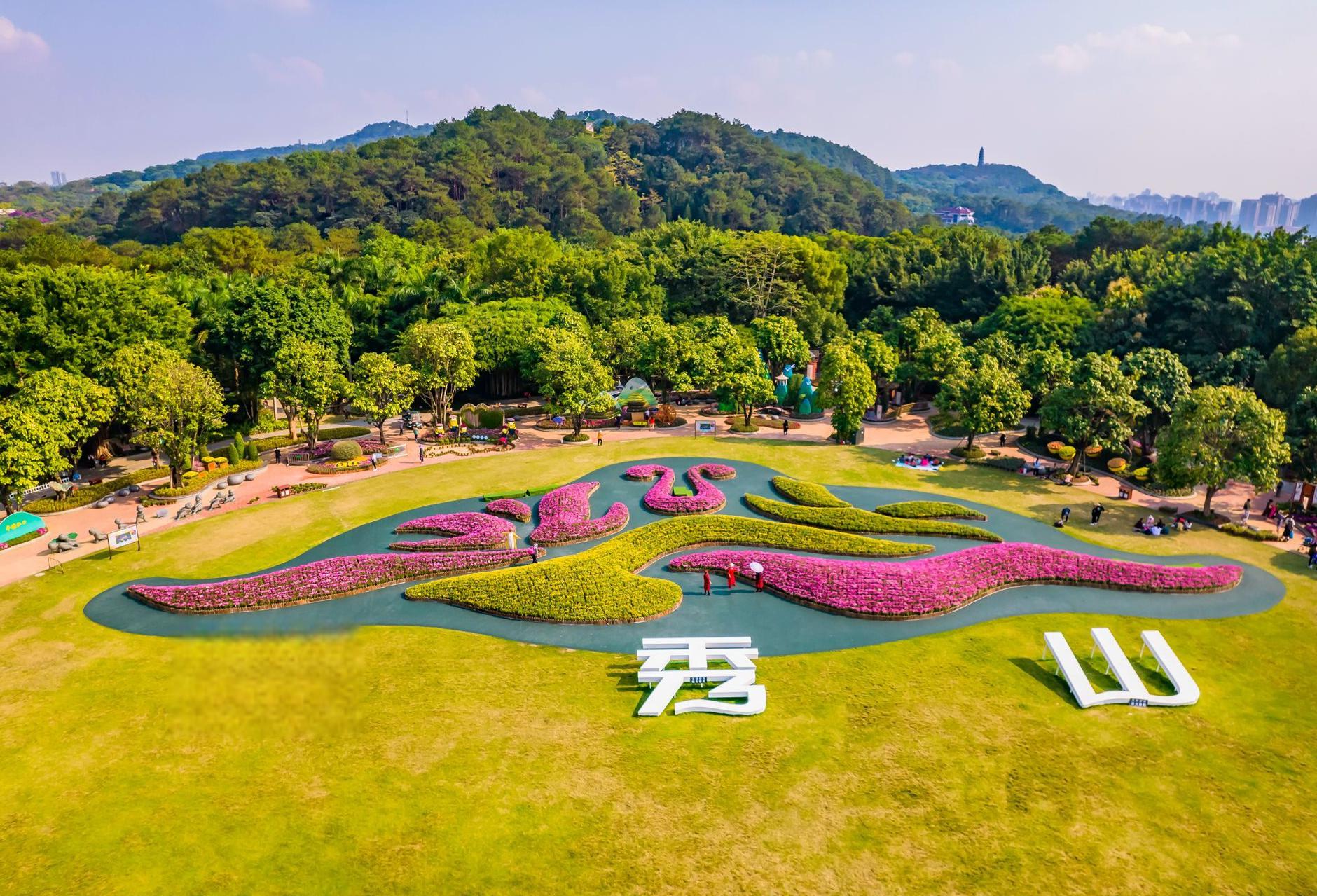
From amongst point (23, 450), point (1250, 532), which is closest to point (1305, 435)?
point (1250, 532)

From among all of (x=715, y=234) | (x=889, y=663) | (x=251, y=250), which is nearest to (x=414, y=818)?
(x=889, y=663)

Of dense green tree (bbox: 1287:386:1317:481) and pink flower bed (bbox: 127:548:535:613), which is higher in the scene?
dense green tree (bbox: 1287:386:1317:481)

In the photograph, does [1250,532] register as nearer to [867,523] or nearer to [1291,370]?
[1291,370]

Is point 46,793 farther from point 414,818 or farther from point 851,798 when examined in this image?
point 851,798

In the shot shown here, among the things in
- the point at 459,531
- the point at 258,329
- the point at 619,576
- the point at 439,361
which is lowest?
the point at 619,576

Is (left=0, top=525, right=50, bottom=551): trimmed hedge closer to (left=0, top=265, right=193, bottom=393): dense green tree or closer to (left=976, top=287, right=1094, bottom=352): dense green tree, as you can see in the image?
(left=0, top=265, right=193, bottom=393): dense green tree

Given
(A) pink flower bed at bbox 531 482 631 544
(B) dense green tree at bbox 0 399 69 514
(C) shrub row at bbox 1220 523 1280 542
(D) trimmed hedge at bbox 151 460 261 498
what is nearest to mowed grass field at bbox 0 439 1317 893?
(C) shrub row at bbox 1220 523 1280 542

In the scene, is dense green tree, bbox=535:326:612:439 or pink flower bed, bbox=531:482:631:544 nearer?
pink flower bed, bbox=531:482:631:544
